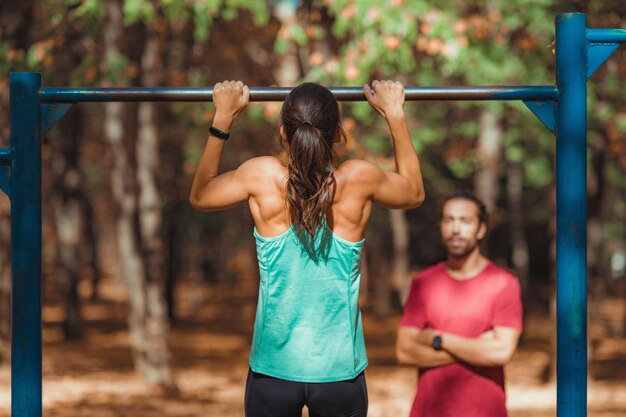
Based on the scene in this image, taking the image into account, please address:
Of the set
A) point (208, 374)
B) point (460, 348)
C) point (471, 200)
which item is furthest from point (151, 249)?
point (460, 348)

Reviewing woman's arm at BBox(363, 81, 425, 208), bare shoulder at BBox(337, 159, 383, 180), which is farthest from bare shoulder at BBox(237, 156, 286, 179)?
woman's arm at BBox(363, 81, 425, 208)

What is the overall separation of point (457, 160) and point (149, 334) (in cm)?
734

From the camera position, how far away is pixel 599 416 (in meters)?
10.6

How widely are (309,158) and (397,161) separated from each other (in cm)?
42

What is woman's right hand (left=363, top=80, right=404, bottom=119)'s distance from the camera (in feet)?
10.3

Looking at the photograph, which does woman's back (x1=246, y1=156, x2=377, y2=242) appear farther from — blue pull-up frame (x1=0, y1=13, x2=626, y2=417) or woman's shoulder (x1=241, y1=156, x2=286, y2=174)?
blue pull-up frame (x1=0, y1=13, x2=626, y2=417)

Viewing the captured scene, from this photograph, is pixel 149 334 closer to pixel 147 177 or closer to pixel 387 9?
pixel 147 177

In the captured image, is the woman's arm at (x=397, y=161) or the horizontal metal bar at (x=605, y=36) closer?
the woman's arm at (x=397, y=161)

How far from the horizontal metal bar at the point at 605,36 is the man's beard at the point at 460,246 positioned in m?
1.01

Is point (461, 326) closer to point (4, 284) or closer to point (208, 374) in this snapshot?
point (4, 284)

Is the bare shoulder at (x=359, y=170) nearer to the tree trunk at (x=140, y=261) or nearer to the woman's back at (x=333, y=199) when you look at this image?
the woman's back at (x=333, y=199)

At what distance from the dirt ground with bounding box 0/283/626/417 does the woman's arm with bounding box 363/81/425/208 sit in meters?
7.90

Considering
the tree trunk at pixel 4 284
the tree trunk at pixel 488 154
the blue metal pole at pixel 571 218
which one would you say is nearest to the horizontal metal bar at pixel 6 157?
the blue metal pole at pixel 571 218

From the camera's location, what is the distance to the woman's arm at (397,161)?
2.92 metres
